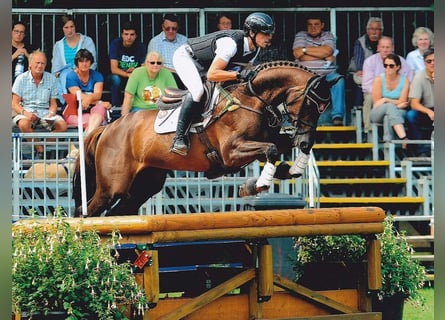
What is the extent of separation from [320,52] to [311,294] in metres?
7.35

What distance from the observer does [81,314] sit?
530 cm

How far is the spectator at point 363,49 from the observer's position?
45.3 ft

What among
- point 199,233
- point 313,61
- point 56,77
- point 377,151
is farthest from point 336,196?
point 199,233

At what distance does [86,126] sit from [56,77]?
3.64ft

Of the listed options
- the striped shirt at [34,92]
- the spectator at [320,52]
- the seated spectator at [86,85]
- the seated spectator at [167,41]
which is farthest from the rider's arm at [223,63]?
the spectator at [320,52]

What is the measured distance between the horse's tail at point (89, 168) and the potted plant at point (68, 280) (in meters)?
4.35

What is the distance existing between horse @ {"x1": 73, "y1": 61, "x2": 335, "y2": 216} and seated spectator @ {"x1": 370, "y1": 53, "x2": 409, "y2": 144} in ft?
14.4

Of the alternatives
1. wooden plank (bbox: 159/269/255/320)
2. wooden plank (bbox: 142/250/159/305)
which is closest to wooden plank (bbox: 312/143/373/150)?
wooden plank (bbox: 159/269/255/320)

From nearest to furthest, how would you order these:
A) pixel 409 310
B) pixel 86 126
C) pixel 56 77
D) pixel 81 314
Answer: pixel 81 314 → pixel 409 310 → pixel 86 126 → pixel 56 77

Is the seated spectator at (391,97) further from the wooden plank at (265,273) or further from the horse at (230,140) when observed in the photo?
the wooden plank at (265,273)

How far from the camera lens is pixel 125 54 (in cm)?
1324

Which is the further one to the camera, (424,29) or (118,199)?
(424,29)
